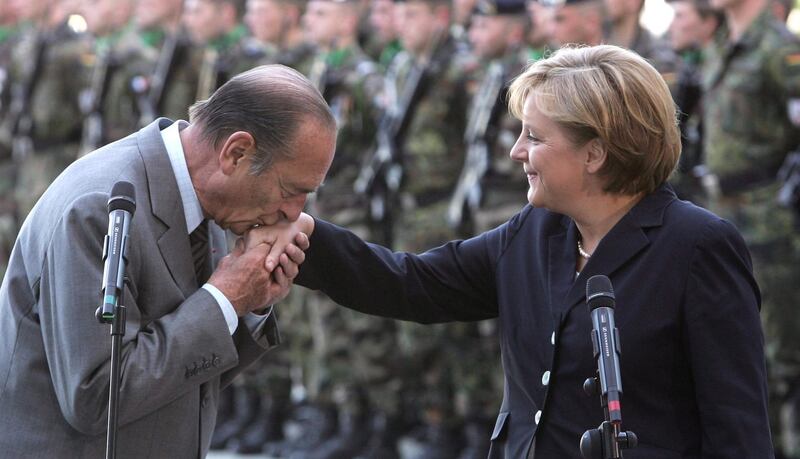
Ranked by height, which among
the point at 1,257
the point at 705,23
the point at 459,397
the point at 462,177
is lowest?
the point at 1,257

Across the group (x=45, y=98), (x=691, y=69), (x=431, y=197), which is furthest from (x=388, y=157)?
(x=45, y=98)

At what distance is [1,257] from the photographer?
390 inches

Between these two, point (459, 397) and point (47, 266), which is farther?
point (459, 397)

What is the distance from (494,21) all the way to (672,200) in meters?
4.26

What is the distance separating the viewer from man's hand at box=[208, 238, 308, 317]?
2.82 metres

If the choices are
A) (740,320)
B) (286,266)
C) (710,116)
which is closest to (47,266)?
(286,266)

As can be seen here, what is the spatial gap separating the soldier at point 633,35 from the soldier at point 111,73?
418 centimetres

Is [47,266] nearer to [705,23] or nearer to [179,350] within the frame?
[179,350]

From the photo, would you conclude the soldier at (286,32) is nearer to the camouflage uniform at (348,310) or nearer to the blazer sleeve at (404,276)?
the camouflage uniform at (348,310)

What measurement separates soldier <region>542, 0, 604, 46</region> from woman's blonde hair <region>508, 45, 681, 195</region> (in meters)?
→ 3.69

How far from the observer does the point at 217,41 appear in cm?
875

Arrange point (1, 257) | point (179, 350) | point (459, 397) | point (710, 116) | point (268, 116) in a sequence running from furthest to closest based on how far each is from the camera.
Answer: point (1, 257) → point (459, 397) → point (710, 116) → point (268, 116) → point (179, 350)

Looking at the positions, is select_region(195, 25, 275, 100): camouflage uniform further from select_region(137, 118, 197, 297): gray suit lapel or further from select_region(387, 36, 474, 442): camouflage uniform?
select_region(137, 118, 197, 297): gray suit lapel

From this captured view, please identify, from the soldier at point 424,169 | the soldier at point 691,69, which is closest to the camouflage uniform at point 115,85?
the soldier at point 424,169
